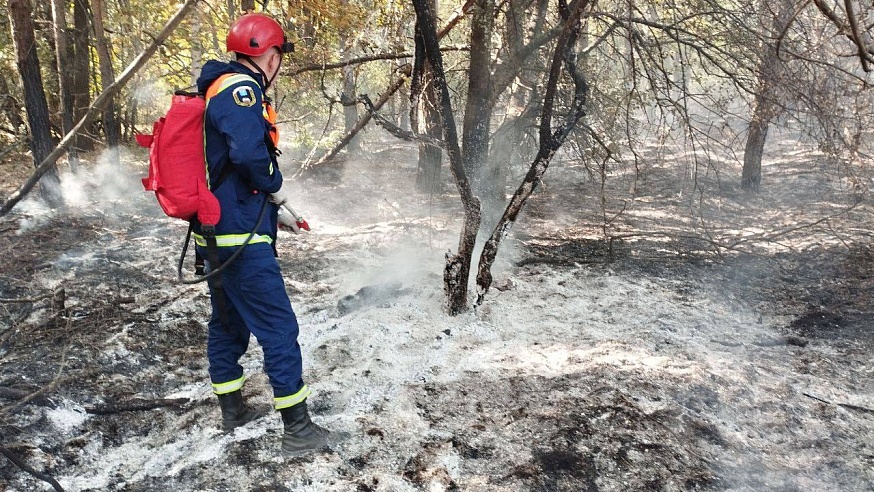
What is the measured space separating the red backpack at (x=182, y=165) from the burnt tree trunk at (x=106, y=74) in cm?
611

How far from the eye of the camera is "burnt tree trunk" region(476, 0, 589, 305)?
4004 millimetres

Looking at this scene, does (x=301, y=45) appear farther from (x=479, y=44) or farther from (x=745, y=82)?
(x=745, y=82)

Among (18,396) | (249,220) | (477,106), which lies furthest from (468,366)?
(477,106)

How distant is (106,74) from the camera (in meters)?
9.09

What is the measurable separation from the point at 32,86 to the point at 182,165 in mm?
6499

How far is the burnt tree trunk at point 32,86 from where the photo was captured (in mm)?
7066

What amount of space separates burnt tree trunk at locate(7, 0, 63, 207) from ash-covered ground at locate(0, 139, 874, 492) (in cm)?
72

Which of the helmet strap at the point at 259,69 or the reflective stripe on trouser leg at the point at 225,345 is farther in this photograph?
the reflective stripe on trouser leg at the point at 225,345

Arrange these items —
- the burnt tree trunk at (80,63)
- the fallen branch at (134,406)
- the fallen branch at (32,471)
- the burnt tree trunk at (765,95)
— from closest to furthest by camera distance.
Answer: the fallen branch at (32,471) → the fallen branch at (134,406) → the burnt tree trunk at (765,95) → the burnt tree trunk at (80,63)

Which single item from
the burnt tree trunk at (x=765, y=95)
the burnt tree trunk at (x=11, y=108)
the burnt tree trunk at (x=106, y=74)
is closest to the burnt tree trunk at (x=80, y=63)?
the burnt tree trunk at (x=106, y=74)

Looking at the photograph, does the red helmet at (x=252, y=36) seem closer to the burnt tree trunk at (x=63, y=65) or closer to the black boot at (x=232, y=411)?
the black boot at (x=232, y=411)

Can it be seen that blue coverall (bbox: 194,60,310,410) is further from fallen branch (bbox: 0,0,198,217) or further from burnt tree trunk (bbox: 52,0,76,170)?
burnt tree trunk (bbox: 52,0,76,170)

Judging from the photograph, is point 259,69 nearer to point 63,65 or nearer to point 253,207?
point 253,207

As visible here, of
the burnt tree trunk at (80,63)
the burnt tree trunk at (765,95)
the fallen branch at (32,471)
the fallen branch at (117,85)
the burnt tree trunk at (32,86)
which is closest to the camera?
the fallen branch at (32,471)
